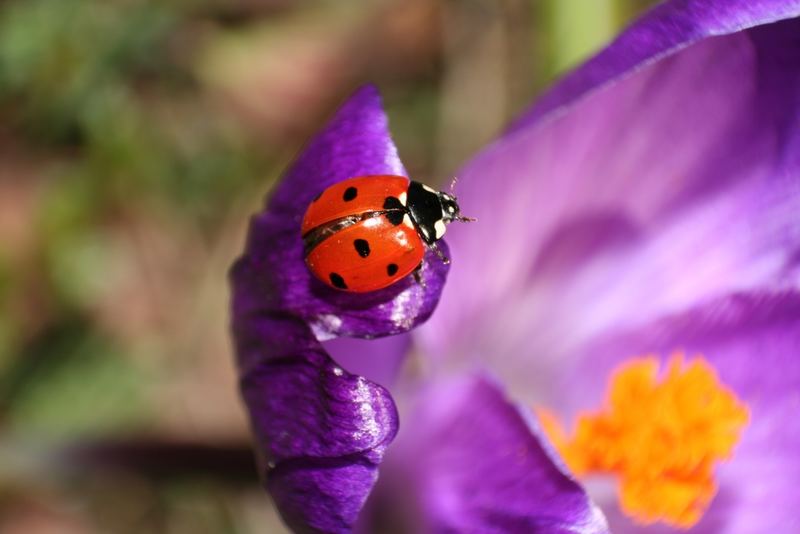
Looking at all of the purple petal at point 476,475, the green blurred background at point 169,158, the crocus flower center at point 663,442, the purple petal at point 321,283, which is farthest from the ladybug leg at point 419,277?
the green blurred background at point 169,158

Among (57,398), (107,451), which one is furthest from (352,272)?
(57,398)

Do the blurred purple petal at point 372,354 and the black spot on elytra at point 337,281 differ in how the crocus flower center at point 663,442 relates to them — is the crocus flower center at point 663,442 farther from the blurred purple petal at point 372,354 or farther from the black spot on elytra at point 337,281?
the black spot on elytra at point 337,281

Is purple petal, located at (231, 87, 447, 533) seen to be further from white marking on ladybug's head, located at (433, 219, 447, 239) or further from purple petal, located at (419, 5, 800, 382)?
purple petal, located at (419, 5, 800, 382)

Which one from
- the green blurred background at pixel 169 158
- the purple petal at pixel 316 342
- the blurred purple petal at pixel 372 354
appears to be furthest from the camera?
the green blurred background at pixel 169 158

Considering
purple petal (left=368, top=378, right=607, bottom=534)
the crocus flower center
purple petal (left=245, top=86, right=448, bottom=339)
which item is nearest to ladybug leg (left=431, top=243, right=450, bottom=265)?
purple petal (left=245, top=86, right=448, bottom=339)

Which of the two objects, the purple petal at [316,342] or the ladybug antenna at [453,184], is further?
the ladybug antenna at [453,184]

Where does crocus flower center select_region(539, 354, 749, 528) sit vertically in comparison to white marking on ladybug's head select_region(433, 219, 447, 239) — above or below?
below
